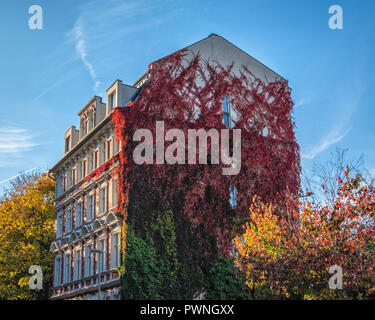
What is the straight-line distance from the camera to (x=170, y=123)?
1093 inches

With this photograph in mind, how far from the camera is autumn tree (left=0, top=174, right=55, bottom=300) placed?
39.5m

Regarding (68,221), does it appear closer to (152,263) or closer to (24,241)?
(24,241)

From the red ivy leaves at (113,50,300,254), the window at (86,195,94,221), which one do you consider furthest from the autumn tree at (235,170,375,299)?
the window at (86,195,94,221)

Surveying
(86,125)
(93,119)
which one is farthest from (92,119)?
(86,125)

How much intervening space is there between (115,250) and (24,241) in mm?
16219

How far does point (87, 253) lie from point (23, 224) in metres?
11.2

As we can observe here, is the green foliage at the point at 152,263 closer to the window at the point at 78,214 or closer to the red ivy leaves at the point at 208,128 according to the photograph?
the red ivy leaves at the point at 208,128

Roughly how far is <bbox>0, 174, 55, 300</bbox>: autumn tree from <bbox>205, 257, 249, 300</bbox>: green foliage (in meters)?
18.6

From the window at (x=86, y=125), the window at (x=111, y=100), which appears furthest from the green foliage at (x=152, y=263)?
the window at (x=86, y=125)

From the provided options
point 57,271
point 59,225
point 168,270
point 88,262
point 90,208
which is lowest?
point 57,271

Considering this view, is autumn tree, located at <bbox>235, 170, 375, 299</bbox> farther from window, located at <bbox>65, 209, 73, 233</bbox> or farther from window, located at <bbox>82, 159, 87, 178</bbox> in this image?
window, located at <bbox>65, 209, 73, 233</bbox>

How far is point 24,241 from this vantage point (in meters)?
41.5
